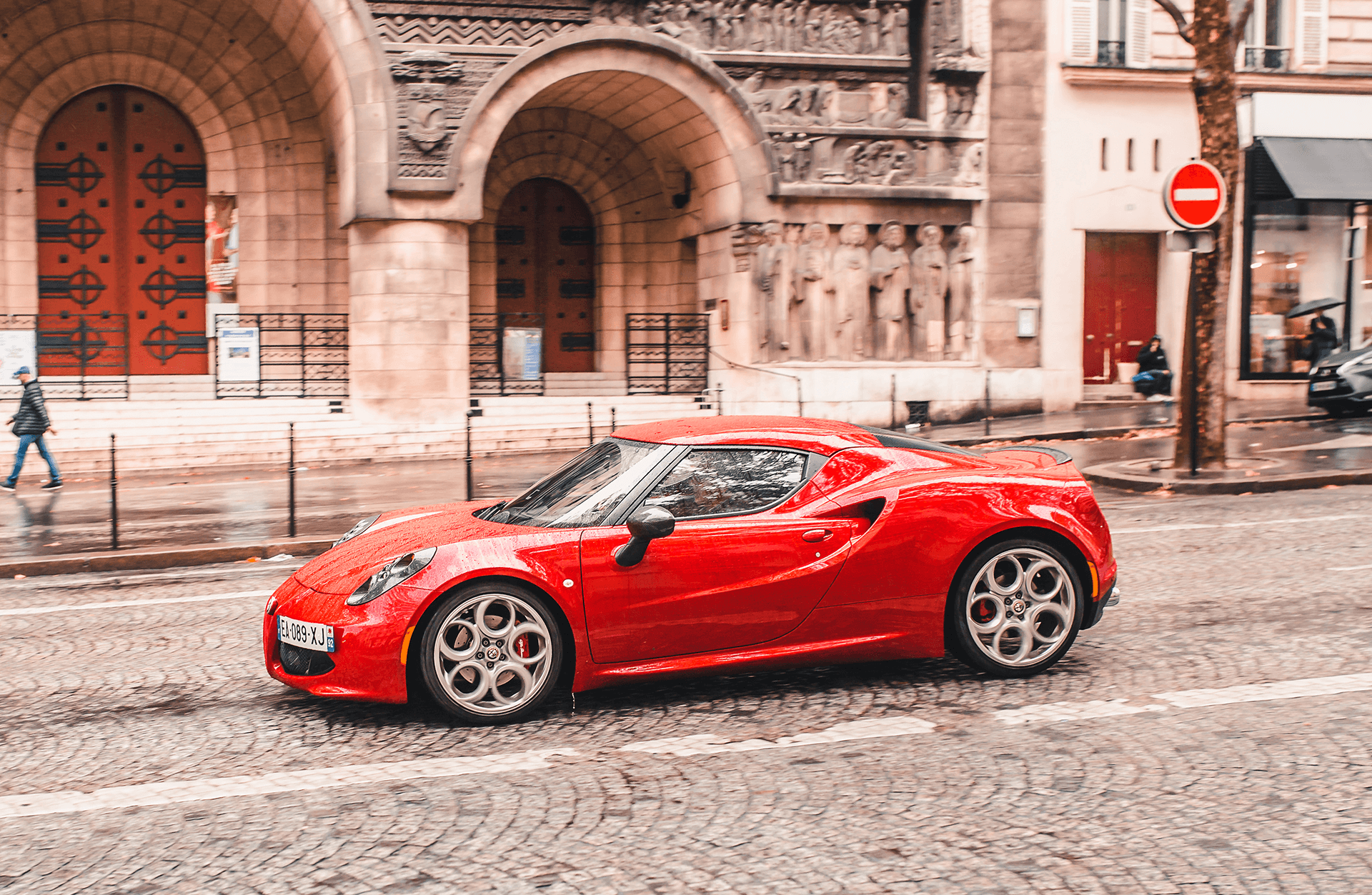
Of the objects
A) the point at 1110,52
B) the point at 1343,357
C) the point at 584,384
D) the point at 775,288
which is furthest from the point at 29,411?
the point at 1343,357

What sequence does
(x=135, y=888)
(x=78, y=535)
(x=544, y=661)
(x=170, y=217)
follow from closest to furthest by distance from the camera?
(x=135, y=888) → (x=544, y=661) → (x=78, y=535) → (x=170, y=217)

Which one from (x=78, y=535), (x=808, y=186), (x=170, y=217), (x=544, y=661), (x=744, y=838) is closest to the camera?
(x=744, y=838)

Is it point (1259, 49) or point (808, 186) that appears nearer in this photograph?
point (808, 186)

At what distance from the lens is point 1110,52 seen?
75.3 feet

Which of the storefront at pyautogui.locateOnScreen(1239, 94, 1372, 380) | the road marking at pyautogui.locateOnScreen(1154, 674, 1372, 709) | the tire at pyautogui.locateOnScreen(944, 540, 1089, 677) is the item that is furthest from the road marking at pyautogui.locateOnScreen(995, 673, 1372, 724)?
the storefront at pyautogui.locateOnScreen(1239, 94, 1372, 380)

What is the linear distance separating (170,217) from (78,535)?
13060mm

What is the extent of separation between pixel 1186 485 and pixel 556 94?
13.4 m

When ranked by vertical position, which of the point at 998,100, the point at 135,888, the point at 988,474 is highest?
the point at 998,100

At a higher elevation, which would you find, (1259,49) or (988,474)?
(1259,49)

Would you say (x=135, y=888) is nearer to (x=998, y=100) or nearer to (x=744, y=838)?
(x=744, y=838)

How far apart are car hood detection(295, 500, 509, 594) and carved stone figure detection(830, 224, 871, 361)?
52.5 feet

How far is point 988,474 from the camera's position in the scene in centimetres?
606

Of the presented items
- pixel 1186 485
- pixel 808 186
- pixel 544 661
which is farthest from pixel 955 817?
pixel 808 186

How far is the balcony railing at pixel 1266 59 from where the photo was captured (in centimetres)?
2334
